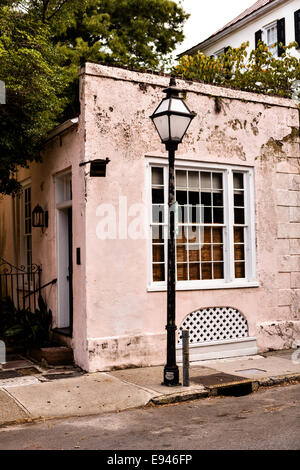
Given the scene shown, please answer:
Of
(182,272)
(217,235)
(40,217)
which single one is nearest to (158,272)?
(182,272)

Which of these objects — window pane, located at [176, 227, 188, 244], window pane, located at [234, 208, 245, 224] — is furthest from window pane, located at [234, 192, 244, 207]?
window pane, located at [176, 227, 188, 244]

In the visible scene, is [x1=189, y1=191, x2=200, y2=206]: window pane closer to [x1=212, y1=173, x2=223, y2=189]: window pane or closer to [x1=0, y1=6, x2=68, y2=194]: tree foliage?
[x1=212, y1=173, x2=223, y2=189]: window pane

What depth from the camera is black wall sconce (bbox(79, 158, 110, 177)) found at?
9.07 m

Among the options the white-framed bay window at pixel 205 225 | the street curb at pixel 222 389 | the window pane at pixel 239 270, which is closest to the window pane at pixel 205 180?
the white-framed bay window at pixel 205 225

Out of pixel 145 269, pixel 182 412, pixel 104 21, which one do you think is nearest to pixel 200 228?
pixel 145 269

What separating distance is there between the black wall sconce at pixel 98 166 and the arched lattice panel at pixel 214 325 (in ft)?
10.2

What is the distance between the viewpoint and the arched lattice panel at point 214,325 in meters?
10.1

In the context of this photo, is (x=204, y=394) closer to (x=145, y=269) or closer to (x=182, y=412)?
(x=182, y=412)

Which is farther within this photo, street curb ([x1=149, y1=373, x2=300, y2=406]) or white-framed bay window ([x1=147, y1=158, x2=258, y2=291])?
white-framed bay window ([x1=147, y1=158, x2=258, y2=291])

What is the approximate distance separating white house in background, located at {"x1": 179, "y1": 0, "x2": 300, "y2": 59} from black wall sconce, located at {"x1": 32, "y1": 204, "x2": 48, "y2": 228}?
20529mm

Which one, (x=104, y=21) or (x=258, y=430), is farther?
(x=104, y=21)

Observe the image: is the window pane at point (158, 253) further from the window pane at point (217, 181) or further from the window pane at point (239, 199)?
the window pane at point (239, 199)

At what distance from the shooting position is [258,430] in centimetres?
584
